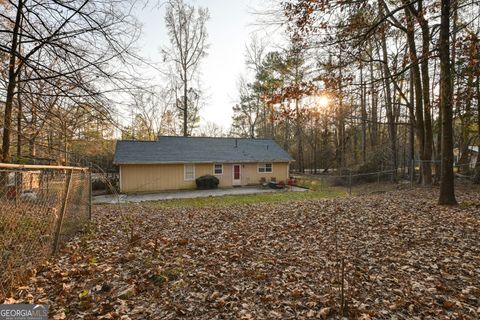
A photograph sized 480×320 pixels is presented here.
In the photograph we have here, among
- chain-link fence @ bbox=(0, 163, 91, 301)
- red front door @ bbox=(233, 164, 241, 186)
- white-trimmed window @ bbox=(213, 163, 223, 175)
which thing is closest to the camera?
chain-link fence @ bbox=(0, 163, 91, 301)

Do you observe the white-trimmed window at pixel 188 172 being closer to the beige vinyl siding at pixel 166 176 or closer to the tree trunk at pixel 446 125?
the beige vinyl siding at pixel 166 176

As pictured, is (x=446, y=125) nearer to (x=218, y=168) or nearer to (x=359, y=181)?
(x=359, y=181)

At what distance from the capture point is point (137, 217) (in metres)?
7.36

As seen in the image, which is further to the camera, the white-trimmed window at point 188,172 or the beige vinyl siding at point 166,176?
the white-trimmed window at point 188,172

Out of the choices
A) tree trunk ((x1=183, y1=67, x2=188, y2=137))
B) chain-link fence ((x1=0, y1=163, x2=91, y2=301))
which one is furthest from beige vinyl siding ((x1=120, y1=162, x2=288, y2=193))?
chain-link fence ((x1=0, y1=163, x2=91, y2=301))

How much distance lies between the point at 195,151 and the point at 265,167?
598 centimetres

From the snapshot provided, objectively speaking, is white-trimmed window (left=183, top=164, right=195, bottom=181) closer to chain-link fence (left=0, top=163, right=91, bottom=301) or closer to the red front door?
the red front door

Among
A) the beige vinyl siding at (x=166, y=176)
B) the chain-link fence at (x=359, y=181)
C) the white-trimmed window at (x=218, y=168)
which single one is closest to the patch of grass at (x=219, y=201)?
the beige vinyl siding at (x=166, y=176)

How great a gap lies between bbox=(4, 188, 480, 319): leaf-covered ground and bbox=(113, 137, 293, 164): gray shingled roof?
1298cm

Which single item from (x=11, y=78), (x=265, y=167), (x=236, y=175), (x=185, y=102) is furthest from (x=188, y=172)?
(x=11, y=78)

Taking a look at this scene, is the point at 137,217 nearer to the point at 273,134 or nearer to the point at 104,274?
the point at 104,274

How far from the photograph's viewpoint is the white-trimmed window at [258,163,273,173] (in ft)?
71.9

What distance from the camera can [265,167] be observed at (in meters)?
22.1

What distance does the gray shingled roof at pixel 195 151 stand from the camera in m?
18.5
